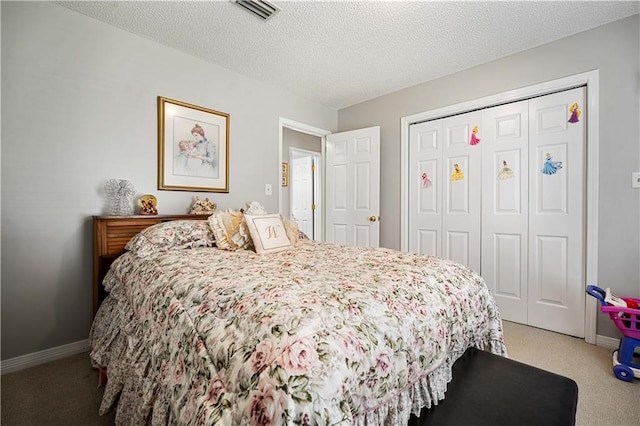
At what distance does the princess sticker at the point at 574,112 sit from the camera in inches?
93.4

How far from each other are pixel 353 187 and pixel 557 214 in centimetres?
212

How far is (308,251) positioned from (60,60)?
87.0 inches

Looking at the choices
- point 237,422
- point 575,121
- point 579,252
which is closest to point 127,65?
point 237,422

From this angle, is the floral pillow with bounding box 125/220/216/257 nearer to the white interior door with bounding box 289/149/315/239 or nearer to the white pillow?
the white pillow

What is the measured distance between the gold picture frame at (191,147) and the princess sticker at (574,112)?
122 inches

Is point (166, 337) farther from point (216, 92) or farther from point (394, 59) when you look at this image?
point (394, 59)

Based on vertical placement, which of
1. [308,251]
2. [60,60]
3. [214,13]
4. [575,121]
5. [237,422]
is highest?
[214,13]

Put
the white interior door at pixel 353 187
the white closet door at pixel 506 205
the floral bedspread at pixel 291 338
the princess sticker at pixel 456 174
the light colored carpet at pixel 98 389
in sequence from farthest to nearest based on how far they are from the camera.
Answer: the white interior door at pixel 353 187 < the princess sticker at pixel 456 174 < the white closet door at pixel 506 205 < the light colored carpet at pixel 98 389 < the floral bedspread at pixel 291 338

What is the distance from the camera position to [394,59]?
276 cm

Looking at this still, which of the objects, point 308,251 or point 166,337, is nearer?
point 166,337

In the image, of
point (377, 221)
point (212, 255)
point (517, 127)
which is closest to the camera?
point (212, 255)

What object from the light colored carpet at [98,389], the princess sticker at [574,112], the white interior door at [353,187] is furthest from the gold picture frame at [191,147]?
the princess sticker at [574,112]

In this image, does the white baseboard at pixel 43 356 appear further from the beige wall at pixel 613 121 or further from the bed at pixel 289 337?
the beige wall at pixel 613 121

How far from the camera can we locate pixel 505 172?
2.75 meters
